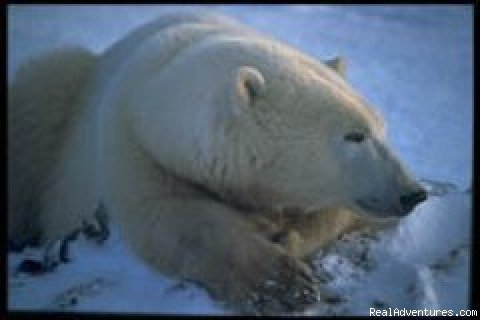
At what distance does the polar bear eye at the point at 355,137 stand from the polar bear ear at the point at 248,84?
0.34 metres

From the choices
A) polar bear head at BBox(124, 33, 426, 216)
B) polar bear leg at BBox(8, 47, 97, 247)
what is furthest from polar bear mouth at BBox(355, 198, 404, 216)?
polar bear leg at BBox(8, 47, 97, 247)

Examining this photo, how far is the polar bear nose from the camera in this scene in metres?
2.53

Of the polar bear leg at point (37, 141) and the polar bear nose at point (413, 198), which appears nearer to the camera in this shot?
the polar bear nose at point (413, 198)

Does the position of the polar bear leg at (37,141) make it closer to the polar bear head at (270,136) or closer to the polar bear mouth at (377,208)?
the polar bear head at (270,136)

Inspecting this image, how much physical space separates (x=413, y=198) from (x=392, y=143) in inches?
59.7

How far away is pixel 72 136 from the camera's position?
10.9ft

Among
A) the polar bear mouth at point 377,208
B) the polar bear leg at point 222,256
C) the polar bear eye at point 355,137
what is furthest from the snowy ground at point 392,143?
the polar bear eye at point 355,137

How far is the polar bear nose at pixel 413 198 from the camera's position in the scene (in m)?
2.53

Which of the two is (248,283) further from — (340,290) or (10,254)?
(10,254)

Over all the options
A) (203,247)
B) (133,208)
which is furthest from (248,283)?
(133,208)

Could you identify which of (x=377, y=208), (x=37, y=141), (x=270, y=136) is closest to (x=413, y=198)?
(x=377, y=208)

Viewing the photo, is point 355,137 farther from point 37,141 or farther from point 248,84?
point 37,141

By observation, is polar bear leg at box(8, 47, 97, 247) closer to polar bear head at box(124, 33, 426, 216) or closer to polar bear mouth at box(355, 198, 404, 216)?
polar bear head at box(124, 33, 426, 216)

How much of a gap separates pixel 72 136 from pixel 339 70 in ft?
4.01
